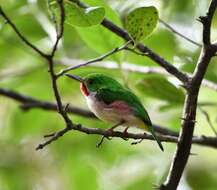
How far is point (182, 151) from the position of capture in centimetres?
225

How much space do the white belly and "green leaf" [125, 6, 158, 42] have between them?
0.31 meters

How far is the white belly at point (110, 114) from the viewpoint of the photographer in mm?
2357

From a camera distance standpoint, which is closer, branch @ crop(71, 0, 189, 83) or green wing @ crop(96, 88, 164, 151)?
branch @ crop(71, 0, 189, 83)

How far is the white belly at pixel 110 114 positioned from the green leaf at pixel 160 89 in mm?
540

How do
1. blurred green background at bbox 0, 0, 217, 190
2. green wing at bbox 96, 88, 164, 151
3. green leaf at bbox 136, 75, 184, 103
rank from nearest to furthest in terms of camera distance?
green wing at bbox 96, 88, 164, 151, green leaf at bbox 136, 75, 184, 103, blurred green background at bbox 0, 0, 217, 190

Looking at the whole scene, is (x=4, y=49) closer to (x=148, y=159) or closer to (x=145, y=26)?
(x=148, y=159)

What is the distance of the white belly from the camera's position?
2.36 meters

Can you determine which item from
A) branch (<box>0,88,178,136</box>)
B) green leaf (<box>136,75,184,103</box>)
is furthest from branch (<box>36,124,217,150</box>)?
branch (<box>0,88,178,136</box>)

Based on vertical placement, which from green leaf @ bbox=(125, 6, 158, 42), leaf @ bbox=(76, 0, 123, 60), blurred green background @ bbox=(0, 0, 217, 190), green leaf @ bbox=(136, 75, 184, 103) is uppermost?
green leaf @ bbox=(125, 6, 158, 42)

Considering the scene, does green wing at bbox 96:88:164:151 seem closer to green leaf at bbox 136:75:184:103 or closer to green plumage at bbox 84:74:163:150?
green plumage at bbox 84:74:163:150

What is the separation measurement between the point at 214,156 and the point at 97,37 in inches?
74.6

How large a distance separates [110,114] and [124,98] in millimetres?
119

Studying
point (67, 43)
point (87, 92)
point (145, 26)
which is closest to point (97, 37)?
point (87, 92)

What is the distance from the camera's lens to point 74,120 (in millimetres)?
4086
